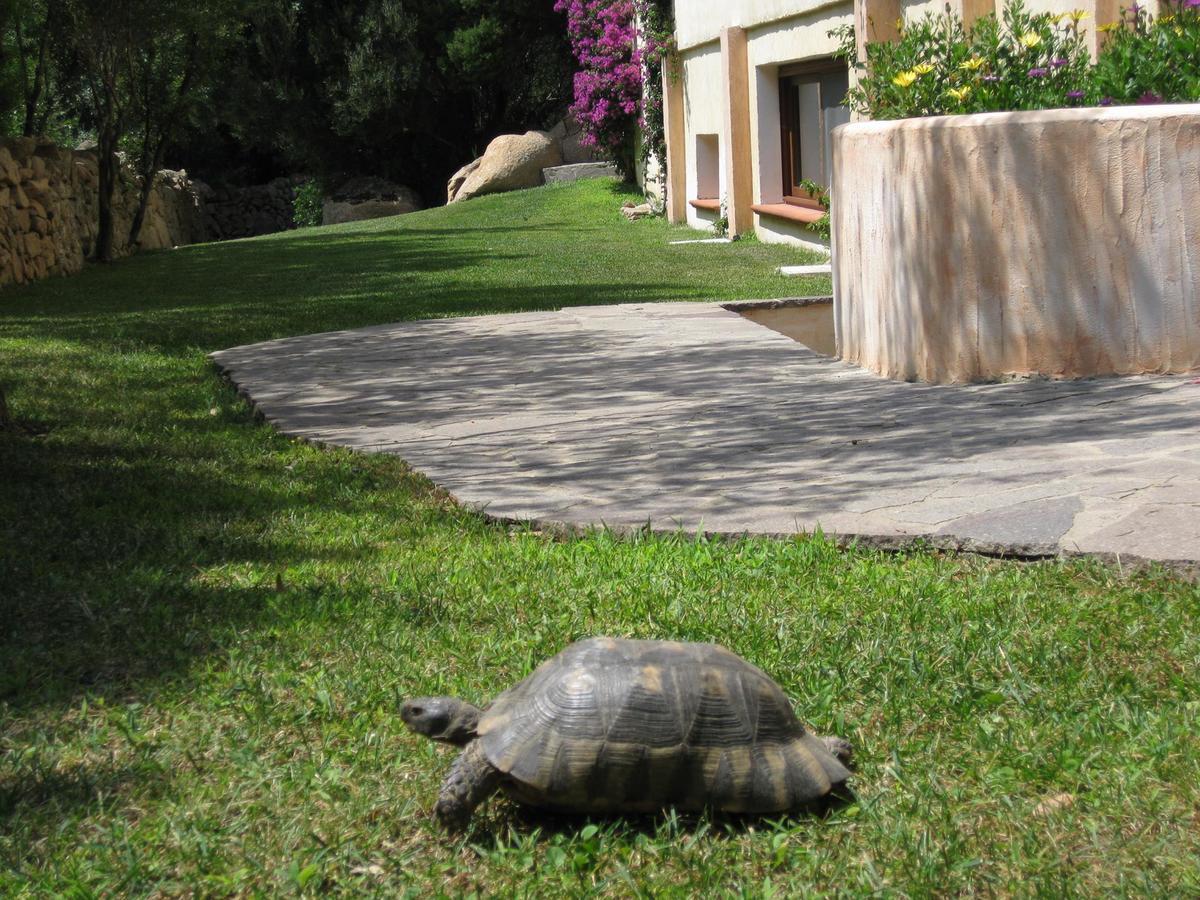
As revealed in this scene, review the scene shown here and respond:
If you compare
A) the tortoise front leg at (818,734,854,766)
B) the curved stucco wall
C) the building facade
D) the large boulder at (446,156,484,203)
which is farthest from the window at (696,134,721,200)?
the tortoise front leg at (818,734,854,766)

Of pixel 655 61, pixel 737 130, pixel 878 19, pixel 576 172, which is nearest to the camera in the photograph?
pixel 878 19

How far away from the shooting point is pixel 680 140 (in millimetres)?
22484

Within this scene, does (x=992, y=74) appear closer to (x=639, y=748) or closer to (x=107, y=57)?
(x=639, y=748)

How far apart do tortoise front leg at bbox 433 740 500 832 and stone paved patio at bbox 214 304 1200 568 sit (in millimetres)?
1924

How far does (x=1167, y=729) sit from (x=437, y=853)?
153 cm

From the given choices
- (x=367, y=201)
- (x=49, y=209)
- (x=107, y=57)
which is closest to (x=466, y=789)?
(x=49, y=209)

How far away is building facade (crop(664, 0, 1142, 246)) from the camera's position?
15.3 metres

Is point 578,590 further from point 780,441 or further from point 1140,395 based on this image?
point 1140,395

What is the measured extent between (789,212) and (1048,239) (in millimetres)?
10352

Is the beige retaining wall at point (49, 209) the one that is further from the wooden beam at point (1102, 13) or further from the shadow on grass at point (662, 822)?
the shadow on grass at point (662, 822)

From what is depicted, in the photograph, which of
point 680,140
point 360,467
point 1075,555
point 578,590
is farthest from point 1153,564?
point 680,140

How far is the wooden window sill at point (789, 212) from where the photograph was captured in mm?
15601

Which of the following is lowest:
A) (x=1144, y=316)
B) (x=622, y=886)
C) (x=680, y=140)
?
(x=622, y=886)

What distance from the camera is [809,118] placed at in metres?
16.9
